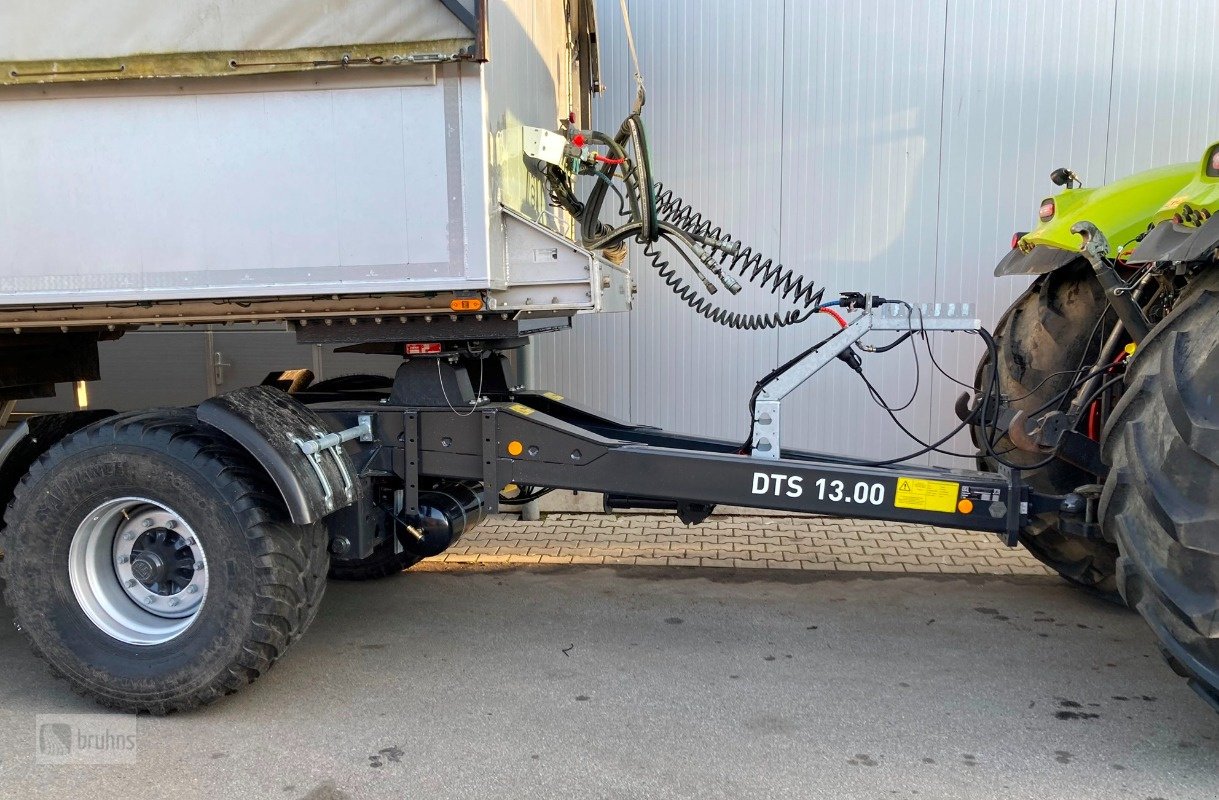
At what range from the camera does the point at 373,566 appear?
17.4 ft

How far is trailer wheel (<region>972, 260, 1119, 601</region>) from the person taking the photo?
173 inches

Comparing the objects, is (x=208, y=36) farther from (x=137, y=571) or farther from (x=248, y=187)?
(x=137, y=571)

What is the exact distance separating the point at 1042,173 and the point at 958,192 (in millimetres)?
538

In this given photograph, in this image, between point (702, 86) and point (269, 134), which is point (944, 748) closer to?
point (269, 134)

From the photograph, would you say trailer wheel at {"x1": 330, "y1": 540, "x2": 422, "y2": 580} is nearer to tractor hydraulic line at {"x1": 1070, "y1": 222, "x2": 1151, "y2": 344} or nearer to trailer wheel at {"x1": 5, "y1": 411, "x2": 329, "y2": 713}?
trailer wheel at {"x1": 5, "y1": 411, "x2": 329, "y2": 713}

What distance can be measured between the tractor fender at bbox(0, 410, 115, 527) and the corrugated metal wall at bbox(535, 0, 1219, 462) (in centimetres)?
358

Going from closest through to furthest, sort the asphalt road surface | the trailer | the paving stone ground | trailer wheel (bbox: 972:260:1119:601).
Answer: the asphalt road surface → the trailer → trailer wheel (bbox: 972:260:1119:601) → the paving stone ground

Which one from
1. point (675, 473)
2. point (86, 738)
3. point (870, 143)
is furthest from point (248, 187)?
point (870, 143)

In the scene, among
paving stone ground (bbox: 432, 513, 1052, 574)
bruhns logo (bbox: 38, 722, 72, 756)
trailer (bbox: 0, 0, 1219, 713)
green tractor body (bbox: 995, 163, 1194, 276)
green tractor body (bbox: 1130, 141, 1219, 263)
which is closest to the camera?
green tractor body (bbox: 1130, 141, 1219, 263)

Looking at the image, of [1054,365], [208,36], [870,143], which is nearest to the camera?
[208,36]

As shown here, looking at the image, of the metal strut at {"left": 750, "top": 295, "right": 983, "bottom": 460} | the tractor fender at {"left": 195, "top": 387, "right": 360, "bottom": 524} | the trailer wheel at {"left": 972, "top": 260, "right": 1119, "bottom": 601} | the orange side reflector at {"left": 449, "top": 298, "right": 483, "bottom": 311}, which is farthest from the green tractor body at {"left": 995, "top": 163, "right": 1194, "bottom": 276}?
the tractor fender at {"left": 195, "top": 387, "right": 360, "bottom": 524}

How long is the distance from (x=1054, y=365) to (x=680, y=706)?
2321 mm

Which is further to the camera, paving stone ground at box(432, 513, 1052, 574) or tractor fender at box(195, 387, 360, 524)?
paving stone ground at box(432, 513, 1052, 574)

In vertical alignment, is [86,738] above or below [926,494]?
below
